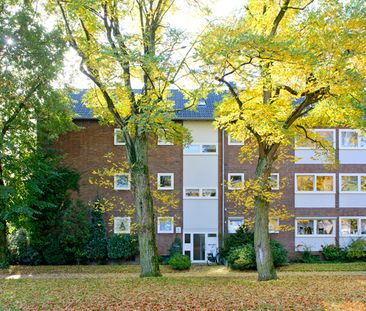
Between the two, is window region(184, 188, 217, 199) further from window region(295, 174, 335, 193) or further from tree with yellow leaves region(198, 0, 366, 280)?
tree with yellow leaves region(198, 0, 366, 280)

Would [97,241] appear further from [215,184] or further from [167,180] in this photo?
[215,184]

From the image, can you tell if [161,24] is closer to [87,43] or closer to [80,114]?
[87,43]

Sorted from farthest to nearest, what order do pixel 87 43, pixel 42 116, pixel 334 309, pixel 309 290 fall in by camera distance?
pixel 42 116 → pixel 87 43 → pixel 309 290 → pixel 334 309

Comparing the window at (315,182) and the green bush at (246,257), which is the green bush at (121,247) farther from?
the window at (315,182)

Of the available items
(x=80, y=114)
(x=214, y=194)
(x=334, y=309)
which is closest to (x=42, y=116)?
(x=80, y=114)

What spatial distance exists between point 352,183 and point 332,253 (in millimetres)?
4585

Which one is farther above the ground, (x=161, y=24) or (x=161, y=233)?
(x=161, y=24)

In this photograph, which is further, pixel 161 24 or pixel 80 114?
pixel 80 114

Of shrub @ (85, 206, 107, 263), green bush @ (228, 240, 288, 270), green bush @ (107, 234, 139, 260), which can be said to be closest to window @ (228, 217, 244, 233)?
green bush @ (228, 240, 288, 270)

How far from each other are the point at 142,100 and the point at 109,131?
15.4 metres

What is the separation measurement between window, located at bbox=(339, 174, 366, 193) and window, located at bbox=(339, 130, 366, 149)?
1810 millimetres

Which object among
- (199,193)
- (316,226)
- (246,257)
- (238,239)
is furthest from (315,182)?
(246,257)

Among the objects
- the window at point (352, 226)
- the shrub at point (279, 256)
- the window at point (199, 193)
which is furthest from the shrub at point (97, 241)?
the window at point (352, 226)

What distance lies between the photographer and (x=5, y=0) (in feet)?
61.1
